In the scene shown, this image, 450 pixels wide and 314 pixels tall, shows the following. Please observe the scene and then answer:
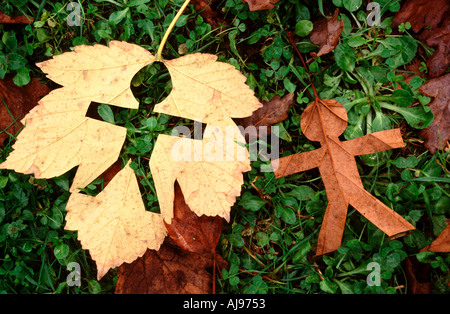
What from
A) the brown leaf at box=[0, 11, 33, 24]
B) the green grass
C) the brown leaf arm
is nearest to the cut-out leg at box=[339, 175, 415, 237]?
the green grass

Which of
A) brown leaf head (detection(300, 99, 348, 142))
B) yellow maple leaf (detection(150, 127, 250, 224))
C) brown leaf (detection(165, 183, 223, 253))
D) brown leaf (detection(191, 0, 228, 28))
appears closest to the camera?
yellow maple leaf (detection(150, 127, 250, 224))

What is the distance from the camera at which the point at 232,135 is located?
187 cm

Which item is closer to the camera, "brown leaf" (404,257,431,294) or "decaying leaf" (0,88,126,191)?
"decaying leaf" (0,88,126,191)

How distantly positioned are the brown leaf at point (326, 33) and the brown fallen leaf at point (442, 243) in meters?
1.15

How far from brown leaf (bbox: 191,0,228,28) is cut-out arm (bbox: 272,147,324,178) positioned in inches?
33.8

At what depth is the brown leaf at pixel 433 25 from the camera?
2051mm

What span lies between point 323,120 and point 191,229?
93 cm

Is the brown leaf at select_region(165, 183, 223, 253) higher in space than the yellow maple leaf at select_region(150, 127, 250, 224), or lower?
lower

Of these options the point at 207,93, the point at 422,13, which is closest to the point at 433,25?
the point at 422,13

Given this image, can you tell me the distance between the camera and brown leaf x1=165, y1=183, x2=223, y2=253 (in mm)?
1923

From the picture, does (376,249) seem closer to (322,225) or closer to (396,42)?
(322,225)

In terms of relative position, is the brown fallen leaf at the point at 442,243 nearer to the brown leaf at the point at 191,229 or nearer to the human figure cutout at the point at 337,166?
the human figure cutout at the point at 337,166

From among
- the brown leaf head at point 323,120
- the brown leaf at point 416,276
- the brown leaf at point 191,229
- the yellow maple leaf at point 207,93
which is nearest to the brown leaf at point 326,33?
Result: the brown leaf head at point 323,120

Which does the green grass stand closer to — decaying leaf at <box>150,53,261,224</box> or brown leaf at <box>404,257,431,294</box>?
brown leaf at <box>404,257,431,294</box>
